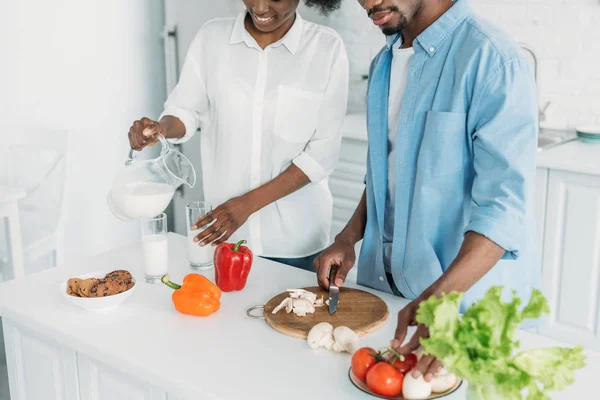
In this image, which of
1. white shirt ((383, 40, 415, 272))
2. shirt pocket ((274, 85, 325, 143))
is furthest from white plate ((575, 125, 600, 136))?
white shirt ((383, 40, 415, 272))

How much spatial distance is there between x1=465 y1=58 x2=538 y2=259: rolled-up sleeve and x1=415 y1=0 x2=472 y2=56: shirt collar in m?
0.16

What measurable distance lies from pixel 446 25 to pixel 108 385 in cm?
102

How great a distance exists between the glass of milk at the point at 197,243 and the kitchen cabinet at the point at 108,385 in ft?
1.37

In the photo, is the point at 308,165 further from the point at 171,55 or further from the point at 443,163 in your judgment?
the point at 171,55

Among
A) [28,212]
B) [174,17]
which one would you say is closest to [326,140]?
[28,212]

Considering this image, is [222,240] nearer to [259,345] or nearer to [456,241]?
[259,345]

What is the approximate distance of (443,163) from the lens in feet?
4.78

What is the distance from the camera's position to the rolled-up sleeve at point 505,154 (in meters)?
1.29

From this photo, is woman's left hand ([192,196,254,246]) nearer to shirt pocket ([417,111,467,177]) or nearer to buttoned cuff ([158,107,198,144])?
buttoned cuff ([158,107,198,144])

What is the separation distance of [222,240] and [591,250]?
1543 mm

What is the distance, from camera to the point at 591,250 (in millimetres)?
2615

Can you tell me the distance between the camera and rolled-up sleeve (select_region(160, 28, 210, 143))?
2.07m

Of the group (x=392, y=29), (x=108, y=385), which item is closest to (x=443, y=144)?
(x=392, y=29)

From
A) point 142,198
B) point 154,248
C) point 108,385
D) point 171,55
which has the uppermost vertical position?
point 171,55
